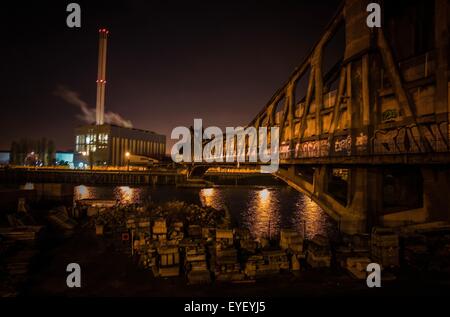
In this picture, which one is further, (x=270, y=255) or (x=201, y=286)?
(x=270, y=255)

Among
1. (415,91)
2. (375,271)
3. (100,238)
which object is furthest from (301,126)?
(100,238)

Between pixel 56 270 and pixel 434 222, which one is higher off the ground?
pixel 434 222

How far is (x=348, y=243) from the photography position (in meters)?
17.3

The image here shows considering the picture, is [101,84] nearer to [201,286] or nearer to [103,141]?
[103,141]

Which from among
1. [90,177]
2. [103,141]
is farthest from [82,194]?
[103,141]

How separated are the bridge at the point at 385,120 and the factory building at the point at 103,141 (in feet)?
349

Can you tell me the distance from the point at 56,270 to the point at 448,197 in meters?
20.3

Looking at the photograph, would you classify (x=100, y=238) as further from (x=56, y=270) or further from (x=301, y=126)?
(x=301, y=126)

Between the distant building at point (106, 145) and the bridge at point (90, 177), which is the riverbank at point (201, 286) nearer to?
the bridge at point (90, 177)

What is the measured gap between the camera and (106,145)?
4862 inches

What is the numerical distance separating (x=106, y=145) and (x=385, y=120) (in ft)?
401

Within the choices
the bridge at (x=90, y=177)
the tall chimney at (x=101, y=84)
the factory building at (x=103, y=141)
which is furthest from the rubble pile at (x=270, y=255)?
the tall chimney at (x=101, y=84)

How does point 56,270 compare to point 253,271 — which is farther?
point 56,270

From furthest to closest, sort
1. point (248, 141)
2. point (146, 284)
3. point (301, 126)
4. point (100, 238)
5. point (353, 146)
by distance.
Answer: point (248, 141) → point (301, 126) → point (100, 238) → point (353, 146) → point (146, 284)
